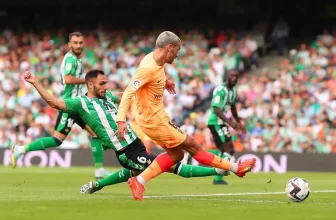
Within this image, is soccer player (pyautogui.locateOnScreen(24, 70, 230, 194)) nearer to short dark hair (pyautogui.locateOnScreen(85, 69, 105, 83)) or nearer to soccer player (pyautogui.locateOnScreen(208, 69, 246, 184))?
short dark hair (pyautogui.locateOnScreen(85, 69, 105, 83))

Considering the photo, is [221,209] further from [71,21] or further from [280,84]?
[71,21]

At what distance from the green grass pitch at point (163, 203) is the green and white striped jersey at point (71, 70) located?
1706 millimetres

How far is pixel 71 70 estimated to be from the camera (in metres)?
15.1

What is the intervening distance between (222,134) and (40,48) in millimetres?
14690

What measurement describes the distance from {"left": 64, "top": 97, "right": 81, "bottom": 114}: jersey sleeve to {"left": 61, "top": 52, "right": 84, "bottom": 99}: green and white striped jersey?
3.85m

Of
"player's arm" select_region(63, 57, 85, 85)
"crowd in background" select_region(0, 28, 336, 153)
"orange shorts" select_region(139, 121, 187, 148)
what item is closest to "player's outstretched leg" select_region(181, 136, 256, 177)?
"orange shorts" select_region(139, 121, 187, 148)

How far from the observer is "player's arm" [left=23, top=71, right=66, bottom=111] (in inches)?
403

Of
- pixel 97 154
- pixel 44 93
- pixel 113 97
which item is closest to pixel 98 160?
pixel 97 154

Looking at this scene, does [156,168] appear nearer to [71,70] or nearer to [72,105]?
[72,105]

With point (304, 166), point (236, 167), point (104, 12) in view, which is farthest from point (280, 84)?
point (236, 167)

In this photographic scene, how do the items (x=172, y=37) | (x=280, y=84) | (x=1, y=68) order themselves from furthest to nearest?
(x=1, y=68), (x=280, y=84), (x=172, y=37)

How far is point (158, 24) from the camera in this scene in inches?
1224

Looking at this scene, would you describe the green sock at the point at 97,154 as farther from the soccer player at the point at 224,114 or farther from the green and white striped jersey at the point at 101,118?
the green and white striped jersey at the point at 101,118

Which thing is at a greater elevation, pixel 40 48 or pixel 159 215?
pixel 40 48
